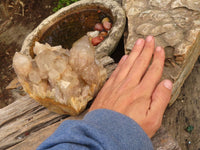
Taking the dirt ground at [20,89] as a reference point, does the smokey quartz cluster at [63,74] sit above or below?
above

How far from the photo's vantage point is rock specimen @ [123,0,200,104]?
1.50 m

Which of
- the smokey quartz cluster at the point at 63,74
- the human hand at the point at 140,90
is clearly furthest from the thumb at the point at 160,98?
the smokey quartz cluster at the point at 63,74

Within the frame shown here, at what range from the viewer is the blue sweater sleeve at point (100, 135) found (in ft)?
2.63

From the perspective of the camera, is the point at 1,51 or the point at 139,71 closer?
the point at 139,71

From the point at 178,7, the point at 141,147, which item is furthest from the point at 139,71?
the point at 178,7

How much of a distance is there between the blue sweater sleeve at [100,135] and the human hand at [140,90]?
12 cm

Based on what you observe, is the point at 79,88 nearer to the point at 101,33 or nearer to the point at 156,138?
the point at 156,138

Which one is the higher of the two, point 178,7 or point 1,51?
point 178,7

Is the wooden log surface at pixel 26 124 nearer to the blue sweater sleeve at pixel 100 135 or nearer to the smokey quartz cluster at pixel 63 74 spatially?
the smokey quartz cluster at pixel 63 74

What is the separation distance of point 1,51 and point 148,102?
11.5ft

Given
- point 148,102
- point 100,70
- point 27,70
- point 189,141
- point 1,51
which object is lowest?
point 189,141

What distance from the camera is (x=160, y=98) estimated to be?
1127mm

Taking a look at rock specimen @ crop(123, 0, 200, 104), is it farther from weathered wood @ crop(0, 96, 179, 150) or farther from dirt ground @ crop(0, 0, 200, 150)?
weathered wood @ crop(0, 96, 179, 150)

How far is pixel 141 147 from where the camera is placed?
0.91 metres
